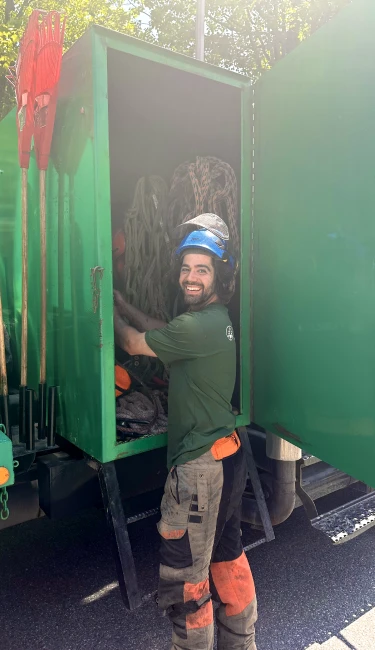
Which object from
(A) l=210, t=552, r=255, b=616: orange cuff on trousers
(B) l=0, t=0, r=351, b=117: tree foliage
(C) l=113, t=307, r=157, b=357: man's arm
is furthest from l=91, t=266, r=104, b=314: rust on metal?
(B) l=0, t=0, r=351, b=117: tree foliage

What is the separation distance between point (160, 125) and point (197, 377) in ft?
6.07

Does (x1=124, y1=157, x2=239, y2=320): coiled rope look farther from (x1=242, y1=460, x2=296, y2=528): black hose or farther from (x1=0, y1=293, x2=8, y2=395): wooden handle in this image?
(x1=242, y1=460, x2=296, y2=528): black hose

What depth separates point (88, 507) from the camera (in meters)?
2.57

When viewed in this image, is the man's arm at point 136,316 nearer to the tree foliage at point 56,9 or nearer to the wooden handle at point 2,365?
Result: the wooden handle at point 2,365

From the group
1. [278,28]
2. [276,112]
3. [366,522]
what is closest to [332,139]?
[276,112]

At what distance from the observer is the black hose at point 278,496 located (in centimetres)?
285

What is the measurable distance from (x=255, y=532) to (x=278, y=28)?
36.3 ft

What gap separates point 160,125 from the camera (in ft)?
11.0

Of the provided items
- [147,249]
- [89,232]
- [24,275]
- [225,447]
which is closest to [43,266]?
[24,275]

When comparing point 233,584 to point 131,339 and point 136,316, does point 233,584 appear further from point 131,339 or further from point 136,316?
point 136,316

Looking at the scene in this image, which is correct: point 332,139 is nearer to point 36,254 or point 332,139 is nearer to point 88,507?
point 36,254

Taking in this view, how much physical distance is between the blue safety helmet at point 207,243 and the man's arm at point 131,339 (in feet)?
1.48

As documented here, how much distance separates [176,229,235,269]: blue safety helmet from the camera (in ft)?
7.73

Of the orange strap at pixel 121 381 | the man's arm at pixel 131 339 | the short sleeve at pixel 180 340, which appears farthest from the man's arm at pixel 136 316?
the short sleeve at pixel 180 340
